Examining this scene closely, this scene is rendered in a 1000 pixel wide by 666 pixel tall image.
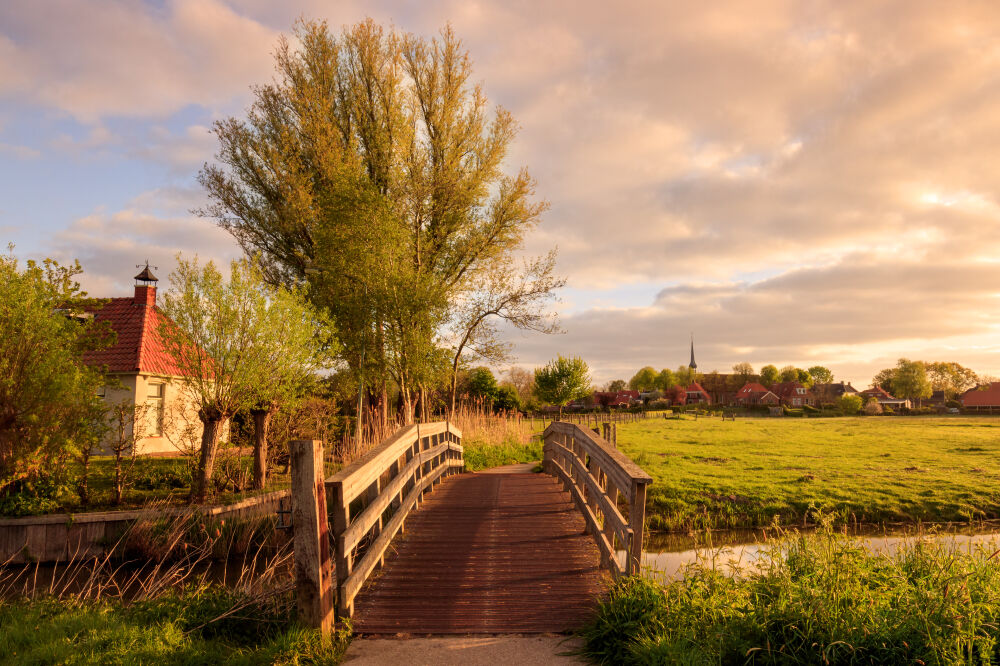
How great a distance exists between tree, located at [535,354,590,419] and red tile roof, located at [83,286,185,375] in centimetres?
2900

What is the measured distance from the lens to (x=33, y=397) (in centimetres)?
1270

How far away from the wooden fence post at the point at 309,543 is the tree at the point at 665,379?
110521 millimetres

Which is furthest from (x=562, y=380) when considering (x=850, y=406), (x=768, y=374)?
(x=768, y=374)

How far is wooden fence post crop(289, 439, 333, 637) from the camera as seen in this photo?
489 centimetres

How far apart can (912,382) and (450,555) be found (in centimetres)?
10193

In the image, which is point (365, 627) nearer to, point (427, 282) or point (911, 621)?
point (911, 621)

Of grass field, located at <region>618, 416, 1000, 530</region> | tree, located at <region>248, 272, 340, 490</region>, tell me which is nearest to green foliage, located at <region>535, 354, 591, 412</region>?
grass field, located at <region>618, 416, 1000, 530</region>

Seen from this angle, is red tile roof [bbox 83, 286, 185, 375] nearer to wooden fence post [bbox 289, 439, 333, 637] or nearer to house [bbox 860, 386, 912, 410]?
wooden fence post [bbox 289, 439, 333, 637]

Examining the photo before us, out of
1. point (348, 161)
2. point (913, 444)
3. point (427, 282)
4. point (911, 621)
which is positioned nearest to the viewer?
point (911, 621)

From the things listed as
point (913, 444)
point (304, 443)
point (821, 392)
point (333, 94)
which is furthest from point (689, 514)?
point (821, 392)

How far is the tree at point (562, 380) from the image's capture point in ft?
154

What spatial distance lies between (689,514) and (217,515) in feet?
33.1

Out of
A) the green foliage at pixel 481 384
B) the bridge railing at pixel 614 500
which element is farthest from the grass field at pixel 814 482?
the green foliage at pixel 481 384

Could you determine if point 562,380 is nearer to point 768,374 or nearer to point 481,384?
point 481,384
